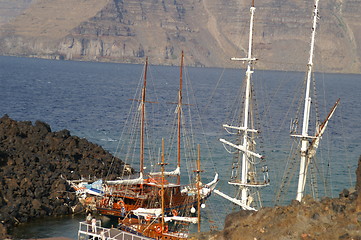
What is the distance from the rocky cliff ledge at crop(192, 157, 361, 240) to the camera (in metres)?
29.9

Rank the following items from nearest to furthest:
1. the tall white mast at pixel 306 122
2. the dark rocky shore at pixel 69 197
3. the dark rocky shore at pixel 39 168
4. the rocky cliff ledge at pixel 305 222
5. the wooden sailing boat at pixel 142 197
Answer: the rocky cliff ledge at pixel 305 222 → the dark rocky shore at pixel 69 197 → the tall white mast at pixel 306 122 → the dark rocky shore at pixel 39 168 → the wooden sailing boat at pixel 142 197

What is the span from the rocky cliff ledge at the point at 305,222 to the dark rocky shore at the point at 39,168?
54.1ft

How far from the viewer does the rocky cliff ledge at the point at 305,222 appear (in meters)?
29.9

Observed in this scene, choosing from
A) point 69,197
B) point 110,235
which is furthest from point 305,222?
point 69,197

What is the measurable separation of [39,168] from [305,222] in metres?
31.2

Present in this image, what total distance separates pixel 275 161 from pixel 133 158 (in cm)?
1376

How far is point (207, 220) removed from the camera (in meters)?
51.3

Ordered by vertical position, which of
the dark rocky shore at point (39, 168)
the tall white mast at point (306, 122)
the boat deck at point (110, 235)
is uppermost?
the tall white mast at point (306, 122)

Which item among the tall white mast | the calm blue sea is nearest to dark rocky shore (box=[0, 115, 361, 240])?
the calm blue sea

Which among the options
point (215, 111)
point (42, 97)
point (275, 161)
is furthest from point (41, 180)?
point (42, 97)

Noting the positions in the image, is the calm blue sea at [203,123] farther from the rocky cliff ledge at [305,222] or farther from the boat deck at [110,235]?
the rocky cliff ledge at [305,222]

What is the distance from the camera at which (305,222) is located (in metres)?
31.0

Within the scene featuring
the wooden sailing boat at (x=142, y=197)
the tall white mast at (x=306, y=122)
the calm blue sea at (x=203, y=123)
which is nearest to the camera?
the tall white mast at (x=306, y=122)

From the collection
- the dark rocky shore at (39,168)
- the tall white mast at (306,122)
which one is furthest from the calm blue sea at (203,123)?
the tall white mast at (306,122)
